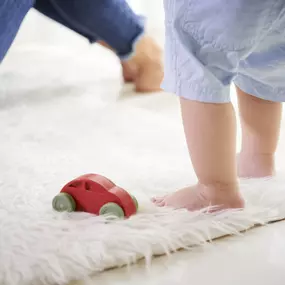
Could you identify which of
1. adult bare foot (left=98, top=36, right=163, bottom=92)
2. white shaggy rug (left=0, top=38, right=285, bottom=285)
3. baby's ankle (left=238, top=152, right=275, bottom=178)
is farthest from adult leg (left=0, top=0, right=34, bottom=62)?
baby's ankle (left=238, top=152, right=275, bottom=178)

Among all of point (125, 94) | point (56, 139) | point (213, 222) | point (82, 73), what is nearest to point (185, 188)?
point (213, 222)

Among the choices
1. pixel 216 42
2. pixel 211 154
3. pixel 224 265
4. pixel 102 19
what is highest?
pixel 102 19

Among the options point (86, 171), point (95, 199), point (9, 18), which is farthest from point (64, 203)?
point (9, 18)

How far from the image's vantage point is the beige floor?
529mm

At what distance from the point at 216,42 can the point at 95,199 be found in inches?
8.5

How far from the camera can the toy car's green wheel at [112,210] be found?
63cm

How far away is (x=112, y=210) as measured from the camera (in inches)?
24.7

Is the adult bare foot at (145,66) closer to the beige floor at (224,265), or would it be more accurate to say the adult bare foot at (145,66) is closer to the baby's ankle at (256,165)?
the baby's ankle at (256,165)

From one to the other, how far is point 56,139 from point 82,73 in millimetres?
498

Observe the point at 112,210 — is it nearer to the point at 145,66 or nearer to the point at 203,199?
the point at 203,199

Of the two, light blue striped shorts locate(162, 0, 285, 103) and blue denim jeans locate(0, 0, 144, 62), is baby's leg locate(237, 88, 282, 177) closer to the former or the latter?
light blue striped shorts locate(162, 0, 285, 103)

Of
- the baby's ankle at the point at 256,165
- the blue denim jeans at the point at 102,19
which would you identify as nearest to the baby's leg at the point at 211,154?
the baby's ankle at the point at 256,165

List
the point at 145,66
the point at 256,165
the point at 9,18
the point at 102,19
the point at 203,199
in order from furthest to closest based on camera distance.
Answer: the point at 145,66 → the point at 102,19 → the point at 9,18 → the point at 256,165 → the point at 203,199

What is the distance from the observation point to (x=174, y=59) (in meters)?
0.63
